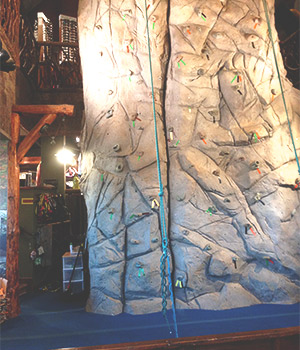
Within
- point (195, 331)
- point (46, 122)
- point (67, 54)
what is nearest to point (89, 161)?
point (46, 122)

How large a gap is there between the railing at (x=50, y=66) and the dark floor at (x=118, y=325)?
17.1 feet

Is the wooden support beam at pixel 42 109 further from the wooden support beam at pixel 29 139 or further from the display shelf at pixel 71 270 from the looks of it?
the display shelf at pixel 71 270

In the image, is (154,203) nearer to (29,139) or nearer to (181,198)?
(181,198)

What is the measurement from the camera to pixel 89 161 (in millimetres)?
4199

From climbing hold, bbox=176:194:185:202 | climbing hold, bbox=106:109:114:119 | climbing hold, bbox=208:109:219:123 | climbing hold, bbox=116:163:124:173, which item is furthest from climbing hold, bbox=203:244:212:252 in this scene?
climbing hold, bbox=106:109:114:119

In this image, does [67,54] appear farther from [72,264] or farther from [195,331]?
[195,331]

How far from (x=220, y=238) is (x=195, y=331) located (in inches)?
51.7

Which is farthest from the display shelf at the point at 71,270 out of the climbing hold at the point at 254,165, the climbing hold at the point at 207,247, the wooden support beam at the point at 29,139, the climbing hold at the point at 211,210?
the climbing hold at the point at 254,165

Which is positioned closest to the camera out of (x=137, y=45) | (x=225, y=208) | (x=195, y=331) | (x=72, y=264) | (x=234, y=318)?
(x=195, y=331)

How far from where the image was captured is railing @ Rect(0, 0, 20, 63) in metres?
4.11

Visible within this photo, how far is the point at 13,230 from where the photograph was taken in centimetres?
391

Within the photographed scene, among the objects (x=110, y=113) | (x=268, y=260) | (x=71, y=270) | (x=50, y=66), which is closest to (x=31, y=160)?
(x=50, y=66)

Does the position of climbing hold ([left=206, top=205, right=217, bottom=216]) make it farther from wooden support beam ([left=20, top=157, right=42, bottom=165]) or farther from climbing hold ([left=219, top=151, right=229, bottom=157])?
wooden support beam ([left=20, top=157, right=42, bottom=165])

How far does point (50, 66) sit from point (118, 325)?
21.2ft
